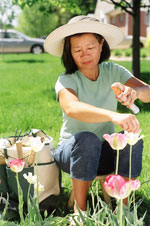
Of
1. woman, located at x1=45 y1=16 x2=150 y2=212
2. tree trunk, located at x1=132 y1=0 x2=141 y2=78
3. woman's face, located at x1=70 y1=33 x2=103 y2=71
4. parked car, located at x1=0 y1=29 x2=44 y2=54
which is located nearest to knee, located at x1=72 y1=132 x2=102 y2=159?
woman, located at x1=45 y1=16 x2=150 y2=212

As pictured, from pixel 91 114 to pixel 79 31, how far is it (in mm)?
636

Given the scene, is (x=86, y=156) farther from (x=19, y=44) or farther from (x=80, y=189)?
(x=19, y=44)

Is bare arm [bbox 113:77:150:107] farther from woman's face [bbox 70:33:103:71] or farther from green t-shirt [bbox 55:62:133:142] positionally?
woman's face [bbox 70:33:103:71]

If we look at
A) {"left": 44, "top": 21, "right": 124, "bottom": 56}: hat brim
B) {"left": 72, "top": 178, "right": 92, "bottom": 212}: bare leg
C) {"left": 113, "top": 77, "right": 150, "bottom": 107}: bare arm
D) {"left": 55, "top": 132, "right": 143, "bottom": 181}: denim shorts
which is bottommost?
{"left": 72, "top": 178, "right": 92, "bottom": 212}: bare leg

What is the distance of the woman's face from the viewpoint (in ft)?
7.11

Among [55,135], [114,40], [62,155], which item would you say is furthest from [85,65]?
[55,135]

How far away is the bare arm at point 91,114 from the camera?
1438 millimetres

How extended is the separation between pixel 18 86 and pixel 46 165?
529cm

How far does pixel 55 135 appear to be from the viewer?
3949 millimetres

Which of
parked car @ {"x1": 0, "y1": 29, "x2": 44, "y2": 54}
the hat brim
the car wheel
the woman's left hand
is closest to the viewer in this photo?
the woman's left hand

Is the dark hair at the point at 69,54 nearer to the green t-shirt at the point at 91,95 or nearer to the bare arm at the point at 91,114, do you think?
the green t-shirt at the point at 91,95

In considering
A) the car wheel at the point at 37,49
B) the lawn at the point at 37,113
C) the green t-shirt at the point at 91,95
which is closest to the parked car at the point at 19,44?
the car wheel at the point at 37,49

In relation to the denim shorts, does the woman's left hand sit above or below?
above

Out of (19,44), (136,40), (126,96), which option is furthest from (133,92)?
(19,44)
